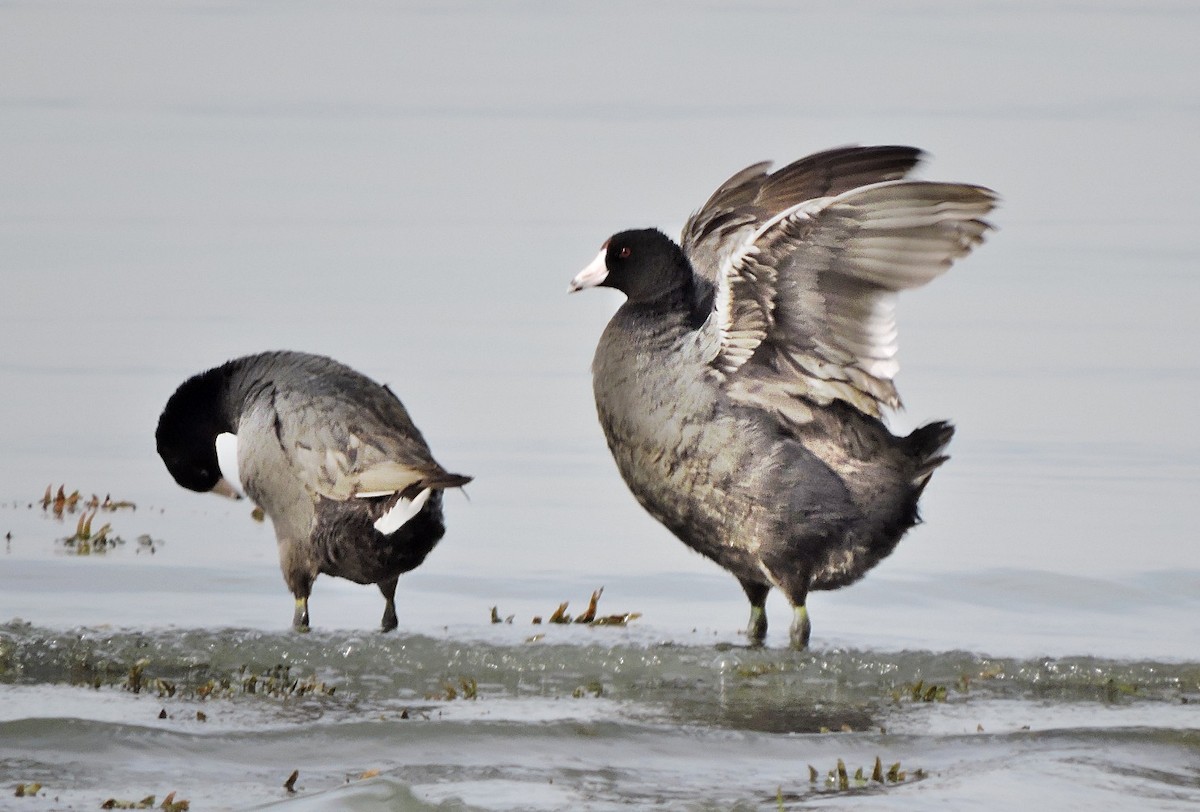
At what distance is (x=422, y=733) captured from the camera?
6.73 metres

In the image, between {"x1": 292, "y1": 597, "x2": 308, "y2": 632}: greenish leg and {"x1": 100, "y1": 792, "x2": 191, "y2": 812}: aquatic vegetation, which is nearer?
{"x1": 100, "y1": 792, "x2": 191, "y2": 812}: aquatic vegetation

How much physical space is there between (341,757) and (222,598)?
3109 mm

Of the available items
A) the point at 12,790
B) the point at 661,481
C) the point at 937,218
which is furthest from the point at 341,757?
the point at 937,218

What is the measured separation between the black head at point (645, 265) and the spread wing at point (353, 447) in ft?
3.52

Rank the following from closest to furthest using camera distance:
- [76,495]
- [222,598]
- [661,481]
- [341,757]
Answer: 1. [341,757]
2. [661,481]
3. [222,598]
4. [76,495]

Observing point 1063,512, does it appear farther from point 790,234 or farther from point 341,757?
point 341,757

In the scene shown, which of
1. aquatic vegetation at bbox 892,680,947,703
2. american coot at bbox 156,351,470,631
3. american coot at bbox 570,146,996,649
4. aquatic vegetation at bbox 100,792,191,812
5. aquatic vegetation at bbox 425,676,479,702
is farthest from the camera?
american coot at bbox 156,351,470,631

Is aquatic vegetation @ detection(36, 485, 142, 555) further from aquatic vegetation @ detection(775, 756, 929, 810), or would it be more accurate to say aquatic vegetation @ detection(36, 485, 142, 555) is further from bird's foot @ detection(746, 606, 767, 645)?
aquatic vegetation @ detection(775, 756, 929, 810)

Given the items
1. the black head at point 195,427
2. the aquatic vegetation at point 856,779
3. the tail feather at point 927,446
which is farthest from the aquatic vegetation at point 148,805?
the tail feather at point 927,446

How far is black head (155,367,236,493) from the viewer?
9.21 meters

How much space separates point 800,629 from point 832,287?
1350 mm

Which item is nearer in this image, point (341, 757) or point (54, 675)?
point (341, 757)

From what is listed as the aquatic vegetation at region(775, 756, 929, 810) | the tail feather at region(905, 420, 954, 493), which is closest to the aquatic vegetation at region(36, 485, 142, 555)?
the tail feather at region(905, 420, 954, 493)

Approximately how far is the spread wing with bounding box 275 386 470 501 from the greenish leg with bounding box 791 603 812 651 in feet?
4.62
